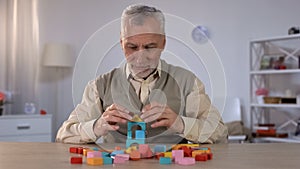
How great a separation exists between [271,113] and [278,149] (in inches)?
102

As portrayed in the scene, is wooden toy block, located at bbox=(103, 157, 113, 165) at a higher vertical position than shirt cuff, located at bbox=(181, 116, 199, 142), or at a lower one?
lower

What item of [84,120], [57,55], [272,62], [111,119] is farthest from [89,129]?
[57,55]

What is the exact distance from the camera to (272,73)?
136 inches

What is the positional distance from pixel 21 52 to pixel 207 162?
3.25 metres

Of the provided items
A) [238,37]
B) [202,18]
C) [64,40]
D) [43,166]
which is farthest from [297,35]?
[43,166]

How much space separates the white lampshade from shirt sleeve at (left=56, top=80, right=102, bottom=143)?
2522mm

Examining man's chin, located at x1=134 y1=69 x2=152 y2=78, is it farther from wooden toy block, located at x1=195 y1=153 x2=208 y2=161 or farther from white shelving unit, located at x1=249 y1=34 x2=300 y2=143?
white shelving unit, located at x1=249 y1=34 x2=300 y2=143

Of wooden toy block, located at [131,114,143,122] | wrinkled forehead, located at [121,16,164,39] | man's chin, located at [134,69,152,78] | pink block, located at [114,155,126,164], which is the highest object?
wrinkled forehead, located at [121,16,164,39]

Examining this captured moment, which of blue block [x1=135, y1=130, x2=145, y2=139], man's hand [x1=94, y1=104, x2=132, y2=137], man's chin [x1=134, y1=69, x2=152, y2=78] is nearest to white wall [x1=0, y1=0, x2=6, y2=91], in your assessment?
man's hand [x1=94, y1=104, x2=132, y2=137]

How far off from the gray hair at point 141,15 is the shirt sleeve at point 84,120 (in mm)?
184

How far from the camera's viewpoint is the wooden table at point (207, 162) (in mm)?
865

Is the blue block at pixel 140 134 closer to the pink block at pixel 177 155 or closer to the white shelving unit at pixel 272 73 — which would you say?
the pink block at pixel 177 155

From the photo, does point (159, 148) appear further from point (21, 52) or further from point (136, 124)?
point (21, 52)

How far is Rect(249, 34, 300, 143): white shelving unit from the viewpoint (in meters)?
3.41
